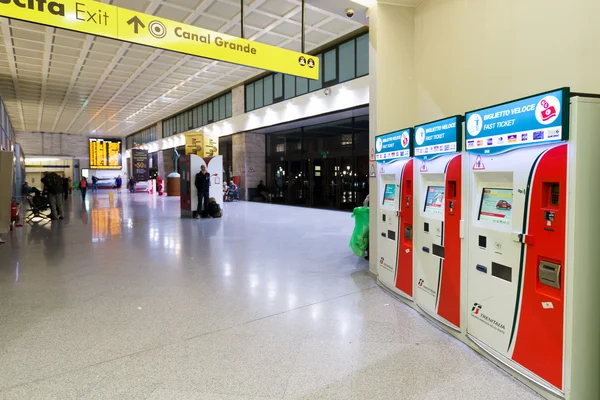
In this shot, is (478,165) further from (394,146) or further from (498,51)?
(498,51)

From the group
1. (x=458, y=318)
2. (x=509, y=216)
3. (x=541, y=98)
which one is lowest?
(x=458, y=318)

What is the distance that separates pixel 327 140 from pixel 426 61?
9233 mm

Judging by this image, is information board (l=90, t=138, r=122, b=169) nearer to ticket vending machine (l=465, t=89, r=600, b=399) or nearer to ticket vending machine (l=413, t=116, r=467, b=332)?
ticket vending machine (l=413, t=116, r=467, b=332)

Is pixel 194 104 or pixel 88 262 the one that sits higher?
pixel 194 104

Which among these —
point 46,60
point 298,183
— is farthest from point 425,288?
point 46,60

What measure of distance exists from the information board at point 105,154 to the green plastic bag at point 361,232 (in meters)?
34.2

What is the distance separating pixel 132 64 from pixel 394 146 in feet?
38.1

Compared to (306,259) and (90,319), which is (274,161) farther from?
(90,319)

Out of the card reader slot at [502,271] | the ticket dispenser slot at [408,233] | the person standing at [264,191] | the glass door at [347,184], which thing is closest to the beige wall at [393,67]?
the ticket dispenser slot at [408,233]

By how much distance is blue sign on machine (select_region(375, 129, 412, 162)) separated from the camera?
362 centimetres

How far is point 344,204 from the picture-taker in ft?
43.8

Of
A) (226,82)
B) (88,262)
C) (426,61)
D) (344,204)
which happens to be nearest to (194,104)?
(226,82)

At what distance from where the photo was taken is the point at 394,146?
3.87 meters

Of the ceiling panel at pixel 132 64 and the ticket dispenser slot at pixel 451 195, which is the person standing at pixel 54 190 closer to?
the ceiling panel at pixel 132 64
